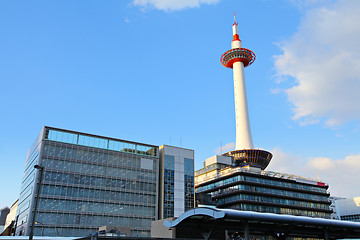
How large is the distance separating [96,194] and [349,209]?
116 meters

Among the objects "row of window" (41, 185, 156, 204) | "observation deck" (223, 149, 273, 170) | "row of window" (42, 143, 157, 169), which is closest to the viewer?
"row of window" (41, 185, 156, 204)

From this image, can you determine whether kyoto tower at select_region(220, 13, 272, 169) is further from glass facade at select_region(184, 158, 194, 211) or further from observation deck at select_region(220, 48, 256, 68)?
glass facade at select_region(184, 158, 194, 211)

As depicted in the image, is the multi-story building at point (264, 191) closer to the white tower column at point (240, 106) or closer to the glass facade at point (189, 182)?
the white tower column at point (240, 106)

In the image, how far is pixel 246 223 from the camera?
37.9 m

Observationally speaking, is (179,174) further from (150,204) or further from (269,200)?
(269,200)

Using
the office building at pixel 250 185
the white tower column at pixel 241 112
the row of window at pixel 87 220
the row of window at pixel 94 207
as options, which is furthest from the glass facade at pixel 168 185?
the white tower column at pixel 241 112

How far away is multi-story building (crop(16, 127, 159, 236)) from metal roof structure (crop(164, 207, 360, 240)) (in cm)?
4097

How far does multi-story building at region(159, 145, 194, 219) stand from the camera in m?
92.8

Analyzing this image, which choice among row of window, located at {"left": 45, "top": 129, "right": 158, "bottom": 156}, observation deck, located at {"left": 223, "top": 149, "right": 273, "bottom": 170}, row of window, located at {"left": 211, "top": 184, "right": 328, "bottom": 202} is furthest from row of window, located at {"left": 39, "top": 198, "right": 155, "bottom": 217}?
observation deck, located at {"left": 223, "top": 149, "right": 273, "bottom": 170}

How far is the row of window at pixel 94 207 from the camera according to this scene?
7912 cm

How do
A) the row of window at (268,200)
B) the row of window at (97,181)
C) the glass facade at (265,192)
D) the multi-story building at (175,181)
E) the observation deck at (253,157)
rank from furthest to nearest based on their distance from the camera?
the observation deck at (253,157) < the glass facade at (265,192) < the row of window at (268,200) < the multi-story building at (175,181) < the row of window at (97,181)

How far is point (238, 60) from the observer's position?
14362cm

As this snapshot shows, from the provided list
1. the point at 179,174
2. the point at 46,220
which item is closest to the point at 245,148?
the point at 179,174

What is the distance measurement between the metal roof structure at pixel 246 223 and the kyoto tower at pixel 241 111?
69.6 meters
